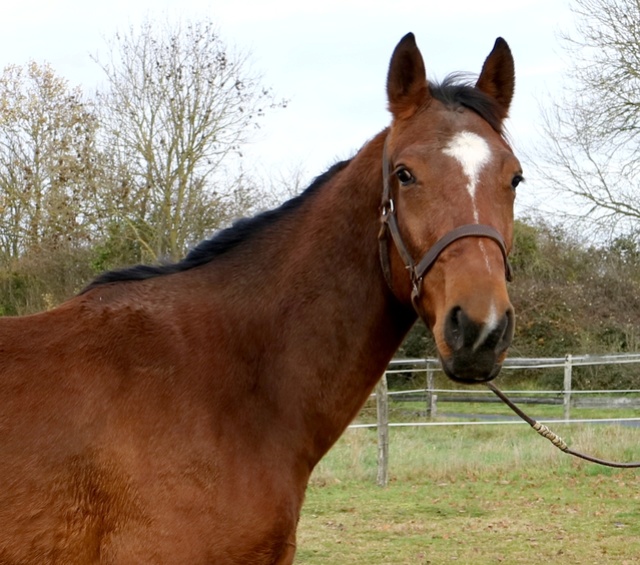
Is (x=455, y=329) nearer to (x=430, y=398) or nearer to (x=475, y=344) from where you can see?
(x=475, y=344)

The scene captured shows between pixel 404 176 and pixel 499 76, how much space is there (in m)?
0.77

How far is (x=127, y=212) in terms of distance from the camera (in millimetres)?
18859

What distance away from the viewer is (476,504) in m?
10.5

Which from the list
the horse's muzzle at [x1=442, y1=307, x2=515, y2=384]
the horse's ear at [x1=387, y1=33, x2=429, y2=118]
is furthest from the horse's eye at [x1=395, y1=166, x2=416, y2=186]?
the horse's muzzle at [x1=442, y1=307, x2=515, y2=384]

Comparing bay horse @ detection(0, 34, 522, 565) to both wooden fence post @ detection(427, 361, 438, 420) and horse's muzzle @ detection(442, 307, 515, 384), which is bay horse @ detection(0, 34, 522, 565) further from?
wooden fence post @ detection(427, 361, 438, 420)

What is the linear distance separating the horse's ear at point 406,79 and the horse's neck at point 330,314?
8.5 inches

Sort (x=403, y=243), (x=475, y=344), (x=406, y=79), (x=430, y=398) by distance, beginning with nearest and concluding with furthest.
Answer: (x=475, y=344), (x=403, y=243), (x=406, y=79), (x=430, y=398)

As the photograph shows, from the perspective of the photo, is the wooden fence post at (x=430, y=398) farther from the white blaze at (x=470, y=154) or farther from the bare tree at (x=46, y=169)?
the white blaze at (x=470, y=154)

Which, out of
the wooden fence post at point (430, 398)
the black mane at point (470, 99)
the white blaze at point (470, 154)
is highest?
the black mane at point (470, 99)

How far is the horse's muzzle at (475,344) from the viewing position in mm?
2570

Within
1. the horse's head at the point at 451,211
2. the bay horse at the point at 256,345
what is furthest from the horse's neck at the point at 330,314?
the horse's head at the point at 451,211

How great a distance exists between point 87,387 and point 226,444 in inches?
20.6

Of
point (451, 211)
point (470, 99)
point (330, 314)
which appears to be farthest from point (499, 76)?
point (330, 314)

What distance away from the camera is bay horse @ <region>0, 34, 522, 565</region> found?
103 inches
